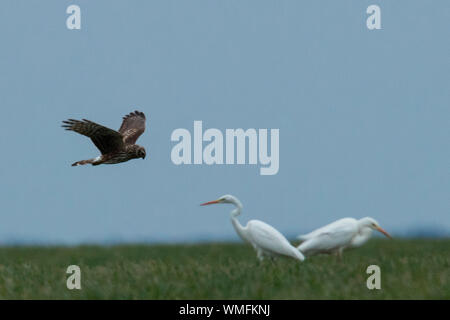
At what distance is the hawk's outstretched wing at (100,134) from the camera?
10.6 m

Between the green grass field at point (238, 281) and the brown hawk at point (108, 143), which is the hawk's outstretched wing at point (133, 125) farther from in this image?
the green grass field at point (238, 281)

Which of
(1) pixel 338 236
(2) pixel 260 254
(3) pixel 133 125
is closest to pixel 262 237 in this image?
(2) pixel 260 254

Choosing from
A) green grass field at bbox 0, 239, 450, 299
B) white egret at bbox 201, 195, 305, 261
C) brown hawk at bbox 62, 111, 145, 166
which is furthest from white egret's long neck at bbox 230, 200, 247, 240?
A: brown hawk at bbox 62, 111, 145, 166

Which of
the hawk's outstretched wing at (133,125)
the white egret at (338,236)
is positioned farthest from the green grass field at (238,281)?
the hawk's outstretched wing at (133,125)

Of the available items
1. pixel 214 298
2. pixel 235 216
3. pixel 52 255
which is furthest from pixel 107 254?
pixel 214 298

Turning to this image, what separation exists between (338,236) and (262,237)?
1498mm

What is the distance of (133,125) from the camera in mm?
14000

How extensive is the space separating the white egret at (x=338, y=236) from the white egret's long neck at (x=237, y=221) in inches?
39.6

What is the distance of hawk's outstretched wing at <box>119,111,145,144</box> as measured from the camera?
1322cm

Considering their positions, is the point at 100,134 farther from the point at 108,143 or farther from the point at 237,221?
→ the point at 237,221

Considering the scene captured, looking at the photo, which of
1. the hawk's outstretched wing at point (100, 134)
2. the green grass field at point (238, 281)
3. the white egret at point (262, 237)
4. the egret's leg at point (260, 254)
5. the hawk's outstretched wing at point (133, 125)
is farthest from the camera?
the hawk's outstretched wing at point (133, 125)

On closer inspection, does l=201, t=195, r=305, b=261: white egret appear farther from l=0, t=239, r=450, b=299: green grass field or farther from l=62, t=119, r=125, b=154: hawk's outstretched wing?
l=62, t=119, r=125, b=154: hawk's outstretched wing
